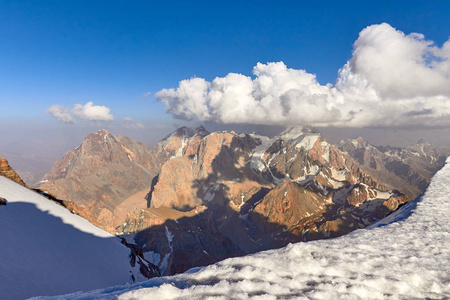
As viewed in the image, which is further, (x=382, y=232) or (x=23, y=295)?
(x=382, y=232)

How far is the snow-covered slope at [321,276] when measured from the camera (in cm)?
543

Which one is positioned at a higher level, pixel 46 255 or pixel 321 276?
pixel 321 276

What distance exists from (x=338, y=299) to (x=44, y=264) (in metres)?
15.9

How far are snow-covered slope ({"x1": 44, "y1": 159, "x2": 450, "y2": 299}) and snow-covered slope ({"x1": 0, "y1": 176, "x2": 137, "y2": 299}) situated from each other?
6.25 meters

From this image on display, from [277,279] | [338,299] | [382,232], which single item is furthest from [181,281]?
[382,232]

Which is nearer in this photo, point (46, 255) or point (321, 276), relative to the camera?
point (321, 276)

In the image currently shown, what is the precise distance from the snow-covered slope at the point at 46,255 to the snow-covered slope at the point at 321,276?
6.25 meters

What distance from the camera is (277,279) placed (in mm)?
6102

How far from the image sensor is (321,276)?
6531 millimetres

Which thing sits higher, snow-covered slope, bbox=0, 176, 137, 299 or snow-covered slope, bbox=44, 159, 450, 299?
snow-covered slope, bbox=44, 159, 450, 299

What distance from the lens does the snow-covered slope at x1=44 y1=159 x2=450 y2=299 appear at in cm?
543

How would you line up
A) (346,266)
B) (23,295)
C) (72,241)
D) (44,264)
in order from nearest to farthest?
1. (346,266)
2. (23,295)
3. (44,264)
4. (72,241)

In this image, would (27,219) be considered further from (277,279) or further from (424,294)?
(424,294)

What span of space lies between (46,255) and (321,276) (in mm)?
16332
